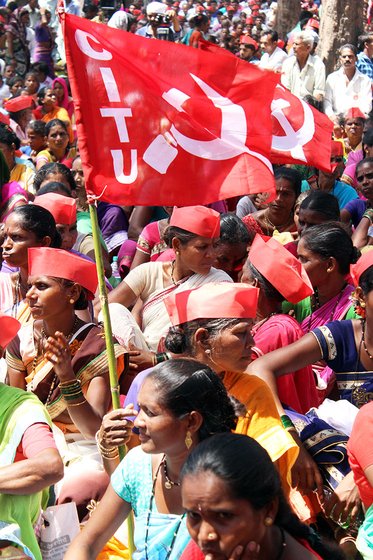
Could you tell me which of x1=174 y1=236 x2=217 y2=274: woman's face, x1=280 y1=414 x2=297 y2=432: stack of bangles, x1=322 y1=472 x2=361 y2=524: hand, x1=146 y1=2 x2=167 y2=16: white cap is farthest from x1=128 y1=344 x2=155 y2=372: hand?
x1=146 y1=2 x2=167 y2=16: white cap

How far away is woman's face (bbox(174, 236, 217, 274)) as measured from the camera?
5387 millimetres

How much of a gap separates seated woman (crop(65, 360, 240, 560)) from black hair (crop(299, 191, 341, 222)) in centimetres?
313

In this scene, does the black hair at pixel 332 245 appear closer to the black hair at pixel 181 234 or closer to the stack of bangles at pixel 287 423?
the black hair at pixel 181 234

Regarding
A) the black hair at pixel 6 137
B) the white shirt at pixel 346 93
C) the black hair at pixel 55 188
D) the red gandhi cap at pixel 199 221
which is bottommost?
the white shirt at pixel 346 93

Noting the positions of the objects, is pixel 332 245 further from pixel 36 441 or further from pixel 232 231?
pixel 36 441

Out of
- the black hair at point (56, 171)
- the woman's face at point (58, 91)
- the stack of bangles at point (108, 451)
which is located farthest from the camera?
the woman's face at point (58, 91)

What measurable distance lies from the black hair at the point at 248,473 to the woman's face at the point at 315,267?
2.52 metres

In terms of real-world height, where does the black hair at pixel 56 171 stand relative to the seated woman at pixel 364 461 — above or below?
below

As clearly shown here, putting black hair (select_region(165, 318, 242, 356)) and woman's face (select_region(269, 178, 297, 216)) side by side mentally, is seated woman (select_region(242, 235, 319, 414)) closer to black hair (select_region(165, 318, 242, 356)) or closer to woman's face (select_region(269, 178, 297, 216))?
black hair (select_region(165, 318, 242, 356))

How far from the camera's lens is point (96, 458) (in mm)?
4301

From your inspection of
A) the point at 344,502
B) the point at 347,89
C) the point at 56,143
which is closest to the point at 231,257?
the point at 344,502

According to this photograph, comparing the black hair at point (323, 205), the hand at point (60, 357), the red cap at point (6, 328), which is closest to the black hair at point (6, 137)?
the black hair at point (323, 205)

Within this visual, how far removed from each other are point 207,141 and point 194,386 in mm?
1332

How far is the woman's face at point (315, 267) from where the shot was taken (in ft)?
16.9
